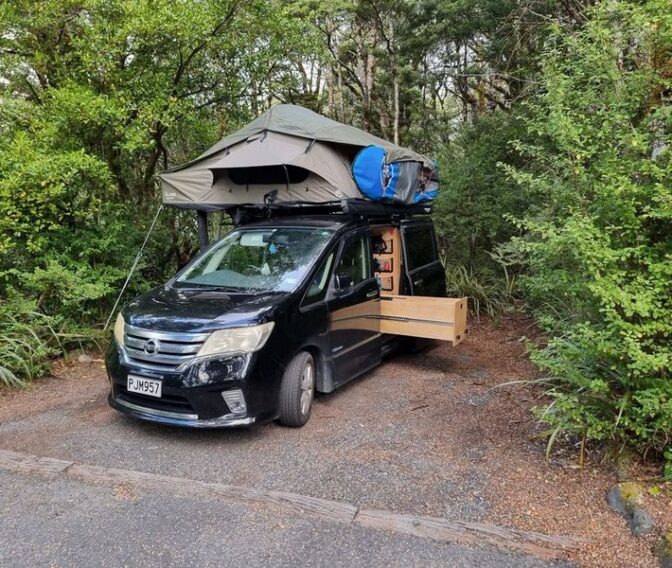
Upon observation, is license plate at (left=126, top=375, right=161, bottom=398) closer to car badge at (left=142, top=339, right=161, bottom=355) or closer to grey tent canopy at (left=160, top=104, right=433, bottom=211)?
car badge at (left=142, top=339, right=161, bottom=355)

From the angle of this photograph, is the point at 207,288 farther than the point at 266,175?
No

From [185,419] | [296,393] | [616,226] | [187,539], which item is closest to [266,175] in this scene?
[296,393]

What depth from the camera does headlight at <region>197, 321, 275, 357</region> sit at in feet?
11.5

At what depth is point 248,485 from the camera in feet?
10.3

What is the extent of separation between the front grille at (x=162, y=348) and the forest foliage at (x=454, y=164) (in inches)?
86.4

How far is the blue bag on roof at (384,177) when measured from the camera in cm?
518

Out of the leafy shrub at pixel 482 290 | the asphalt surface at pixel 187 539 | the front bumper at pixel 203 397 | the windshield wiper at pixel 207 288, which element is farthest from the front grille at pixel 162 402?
the leafy shrub at pixel 482 290

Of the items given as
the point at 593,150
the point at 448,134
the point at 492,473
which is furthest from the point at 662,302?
the point at 448,134

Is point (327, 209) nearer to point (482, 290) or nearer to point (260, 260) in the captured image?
point (260, 260)

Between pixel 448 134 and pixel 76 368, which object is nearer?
pixel 76 368

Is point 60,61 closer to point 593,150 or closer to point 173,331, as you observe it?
point 173,331

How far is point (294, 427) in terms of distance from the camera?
A: 396 cm

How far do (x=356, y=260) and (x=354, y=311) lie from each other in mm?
533

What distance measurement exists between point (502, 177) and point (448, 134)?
25.7 ft
